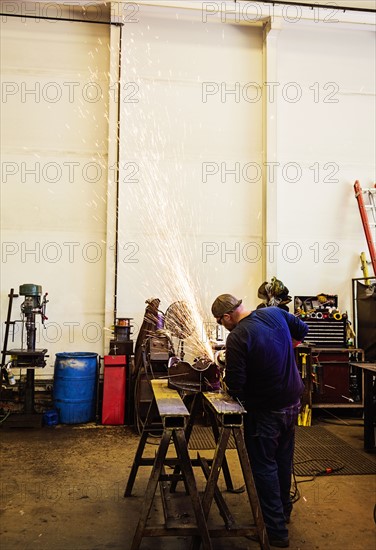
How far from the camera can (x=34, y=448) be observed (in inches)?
190

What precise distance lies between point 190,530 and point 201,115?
18.2 ft

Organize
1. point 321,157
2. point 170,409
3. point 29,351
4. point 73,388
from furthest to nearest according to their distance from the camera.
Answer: point 321,157 → point 73,388 → point 29,351 → point 170,409

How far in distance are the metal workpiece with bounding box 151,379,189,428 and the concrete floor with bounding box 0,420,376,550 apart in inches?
31.1

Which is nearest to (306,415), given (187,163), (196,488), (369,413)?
(369,413)

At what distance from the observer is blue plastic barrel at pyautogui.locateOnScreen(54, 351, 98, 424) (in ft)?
18.7

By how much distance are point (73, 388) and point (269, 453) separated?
331 centimetres

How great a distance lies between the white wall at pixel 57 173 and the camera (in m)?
6.43

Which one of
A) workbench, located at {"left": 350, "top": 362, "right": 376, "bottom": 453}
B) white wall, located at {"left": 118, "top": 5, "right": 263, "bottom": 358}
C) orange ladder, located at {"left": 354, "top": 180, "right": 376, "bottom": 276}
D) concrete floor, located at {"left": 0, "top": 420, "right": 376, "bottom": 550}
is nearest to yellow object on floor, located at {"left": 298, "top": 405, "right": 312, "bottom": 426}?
concrete floor, located at {"left": 0, "top": 420, "right": 376, "bottom": 550}

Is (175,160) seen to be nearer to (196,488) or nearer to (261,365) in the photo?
(261,365)

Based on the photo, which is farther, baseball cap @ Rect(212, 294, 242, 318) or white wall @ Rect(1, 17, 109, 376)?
white wall @ Rect(1, 17, 109, 376)

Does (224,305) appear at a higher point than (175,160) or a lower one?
lower

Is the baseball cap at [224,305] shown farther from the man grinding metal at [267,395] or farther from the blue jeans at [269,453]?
the blue jeans at [269,453]

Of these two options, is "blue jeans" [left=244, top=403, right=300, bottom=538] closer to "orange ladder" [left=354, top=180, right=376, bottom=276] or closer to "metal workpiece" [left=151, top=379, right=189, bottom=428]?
"metal workpiece" [left=151, top=379, right=189, bottom=428]

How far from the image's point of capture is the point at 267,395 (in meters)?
3.00
